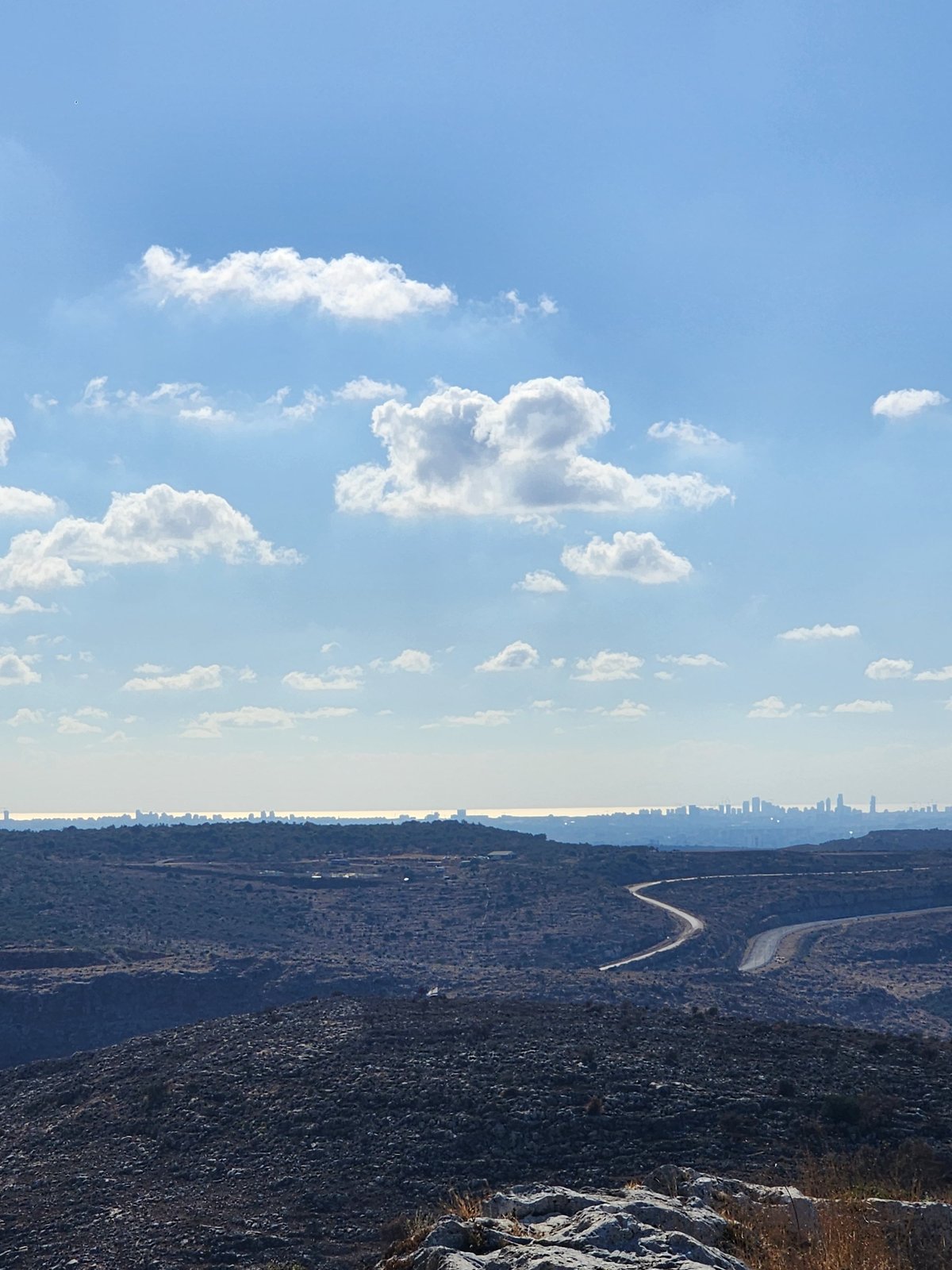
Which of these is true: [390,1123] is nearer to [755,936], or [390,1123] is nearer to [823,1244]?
[823,1244]

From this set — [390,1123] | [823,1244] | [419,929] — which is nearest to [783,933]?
[419,929]

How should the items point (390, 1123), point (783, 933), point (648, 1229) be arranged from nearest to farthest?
point (648, 1229)
point (390, 1123)
point (783, 933)

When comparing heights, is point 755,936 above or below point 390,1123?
below

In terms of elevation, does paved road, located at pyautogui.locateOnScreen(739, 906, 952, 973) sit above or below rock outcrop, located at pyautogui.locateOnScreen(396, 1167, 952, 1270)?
below

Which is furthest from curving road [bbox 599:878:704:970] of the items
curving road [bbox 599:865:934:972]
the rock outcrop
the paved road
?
the rock outcrop

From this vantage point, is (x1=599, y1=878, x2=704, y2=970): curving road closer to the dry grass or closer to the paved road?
the paved road

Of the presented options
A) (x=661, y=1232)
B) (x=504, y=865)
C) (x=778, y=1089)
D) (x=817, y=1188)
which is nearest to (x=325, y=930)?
(x=504, y=865)

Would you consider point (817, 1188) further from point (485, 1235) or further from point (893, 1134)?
point (893, 1134)
